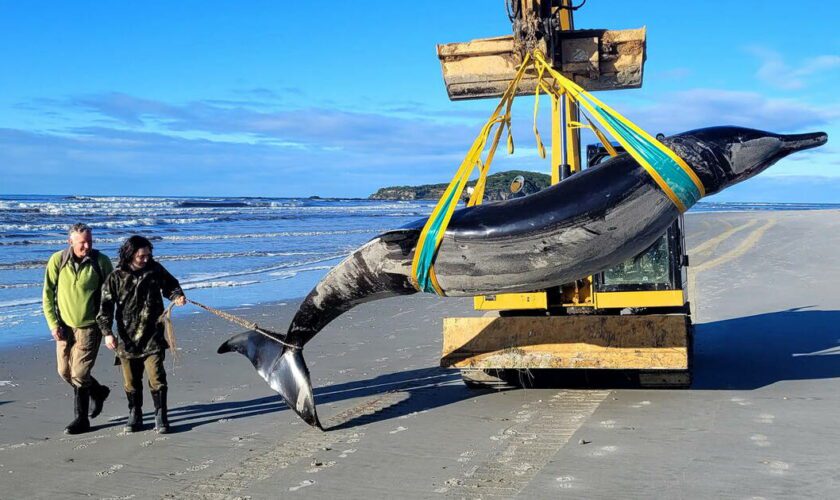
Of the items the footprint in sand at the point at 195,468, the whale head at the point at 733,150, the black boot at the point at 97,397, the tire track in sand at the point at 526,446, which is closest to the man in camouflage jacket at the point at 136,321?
the black boot at the point at 97,397

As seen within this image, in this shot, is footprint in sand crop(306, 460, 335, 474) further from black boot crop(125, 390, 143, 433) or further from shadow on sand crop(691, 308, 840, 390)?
shadow on sand crop(691, 308, 840, 390)

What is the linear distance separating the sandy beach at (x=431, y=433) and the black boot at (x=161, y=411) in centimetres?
10

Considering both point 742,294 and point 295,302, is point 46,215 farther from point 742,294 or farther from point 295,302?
point 742,294

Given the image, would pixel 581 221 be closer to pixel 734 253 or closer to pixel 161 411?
pixel 161 411

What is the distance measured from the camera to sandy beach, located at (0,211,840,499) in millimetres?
5844

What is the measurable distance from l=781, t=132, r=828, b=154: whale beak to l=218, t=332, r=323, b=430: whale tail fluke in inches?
157

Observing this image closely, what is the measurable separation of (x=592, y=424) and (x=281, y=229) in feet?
115

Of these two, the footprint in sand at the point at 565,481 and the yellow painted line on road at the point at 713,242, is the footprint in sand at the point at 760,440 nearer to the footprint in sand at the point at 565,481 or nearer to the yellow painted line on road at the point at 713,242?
the footprint in sand at the point at 565,481

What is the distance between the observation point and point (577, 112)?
30.6ft

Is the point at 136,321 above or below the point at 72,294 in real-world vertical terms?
below

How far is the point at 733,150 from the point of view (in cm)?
600

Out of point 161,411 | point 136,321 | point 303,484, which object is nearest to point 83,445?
point 161,411

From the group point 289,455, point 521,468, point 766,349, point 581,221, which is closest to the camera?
point 581,221

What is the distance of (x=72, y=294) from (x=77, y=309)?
0.45 feet
